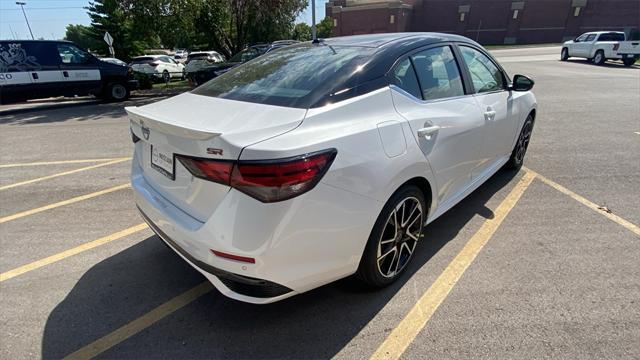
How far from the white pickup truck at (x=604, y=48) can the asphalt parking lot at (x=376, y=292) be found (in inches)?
818

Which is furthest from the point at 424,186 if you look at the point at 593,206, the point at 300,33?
the point at 300,33

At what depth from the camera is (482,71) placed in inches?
147

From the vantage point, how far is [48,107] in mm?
12016

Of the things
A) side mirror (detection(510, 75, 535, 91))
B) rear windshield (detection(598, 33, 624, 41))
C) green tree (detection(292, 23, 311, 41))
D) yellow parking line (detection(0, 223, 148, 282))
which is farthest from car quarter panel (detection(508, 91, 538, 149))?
green tree (detection(292, 23, 311, 41))

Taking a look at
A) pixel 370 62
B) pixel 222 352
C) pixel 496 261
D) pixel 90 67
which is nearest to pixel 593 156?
pixel 496 261

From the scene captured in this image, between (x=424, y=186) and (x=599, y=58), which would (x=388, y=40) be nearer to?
(x=424, y=186)

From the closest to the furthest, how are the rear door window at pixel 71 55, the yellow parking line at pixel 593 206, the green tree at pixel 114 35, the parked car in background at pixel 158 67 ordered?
the yellow parking line at pixel 593 206 → the rear door window at pixel 71 55 → the parked car in background at pixel 158 67 → the green tree at pixel 114 35

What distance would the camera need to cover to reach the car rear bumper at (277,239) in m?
1.87

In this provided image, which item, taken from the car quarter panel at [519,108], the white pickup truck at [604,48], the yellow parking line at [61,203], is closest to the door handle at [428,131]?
the car quarter panel at [519,108]

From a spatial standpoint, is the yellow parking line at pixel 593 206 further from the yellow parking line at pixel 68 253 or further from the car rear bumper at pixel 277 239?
the yellow parking line at pixel 68 253

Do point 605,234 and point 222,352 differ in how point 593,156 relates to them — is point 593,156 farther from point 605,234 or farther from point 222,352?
point 222,352

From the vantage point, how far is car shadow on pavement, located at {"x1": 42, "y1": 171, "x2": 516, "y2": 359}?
7.31 ft

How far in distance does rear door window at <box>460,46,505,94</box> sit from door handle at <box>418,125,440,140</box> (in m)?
1.06

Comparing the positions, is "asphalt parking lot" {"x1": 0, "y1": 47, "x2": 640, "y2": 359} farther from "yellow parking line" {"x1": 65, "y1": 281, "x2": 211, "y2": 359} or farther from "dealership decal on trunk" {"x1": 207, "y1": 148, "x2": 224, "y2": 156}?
"dealership decal on trunk" {"x1": 207, "y1": 148, "x2": 224, "y2": 156}
